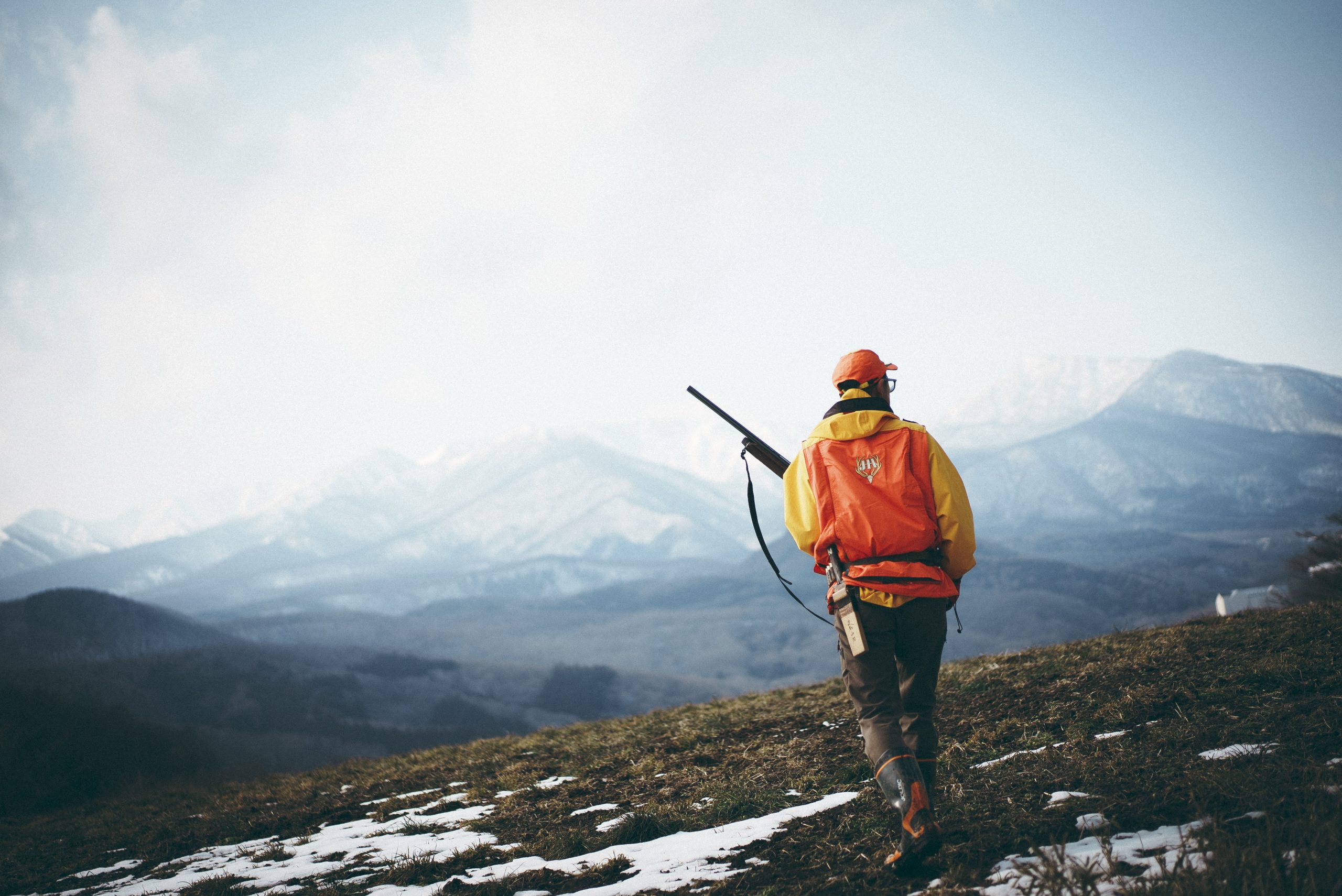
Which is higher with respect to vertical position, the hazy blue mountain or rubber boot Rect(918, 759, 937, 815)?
rubber boot Rect(918, 759, 937, 815)

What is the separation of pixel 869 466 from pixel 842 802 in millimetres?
3430

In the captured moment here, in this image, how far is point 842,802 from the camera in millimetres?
6969

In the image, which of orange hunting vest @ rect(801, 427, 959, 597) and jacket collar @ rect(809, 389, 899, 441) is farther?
Result: jacket collar @ rect(809, 389, 899, 441)

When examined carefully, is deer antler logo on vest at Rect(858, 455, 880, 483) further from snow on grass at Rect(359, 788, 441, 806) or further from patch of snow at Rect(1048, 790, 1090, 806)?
snow on grass at Rect(359, 788, 441, 806)

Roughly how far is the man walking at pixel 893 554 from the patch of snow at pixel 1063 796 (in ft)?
3.28

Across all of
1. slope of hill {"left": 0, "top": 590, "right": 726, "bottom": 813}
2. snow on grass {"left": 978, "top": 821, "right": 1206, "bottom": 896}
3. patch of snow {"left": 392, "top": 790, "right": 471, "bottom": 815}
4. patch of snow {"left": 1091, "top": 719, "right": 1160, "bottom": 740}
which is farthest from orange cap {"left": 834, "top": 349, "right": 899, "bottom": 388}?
slope of hill {"left": 0, "top": 590, "right": 726, "bottom": 813}

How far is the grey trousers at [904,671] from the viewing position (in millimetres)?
5617

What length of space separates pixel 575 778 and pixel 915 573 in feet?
22.5

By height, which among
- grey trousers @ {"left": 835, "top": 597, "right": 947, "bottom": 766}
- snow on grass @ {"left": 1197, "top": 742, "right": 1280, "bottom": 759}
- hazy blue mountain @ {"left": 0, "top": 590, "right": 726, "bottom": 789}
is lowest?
hazy blue mountain @ {"left": 0, "top": 590, "right": 726, "bottom": 789}

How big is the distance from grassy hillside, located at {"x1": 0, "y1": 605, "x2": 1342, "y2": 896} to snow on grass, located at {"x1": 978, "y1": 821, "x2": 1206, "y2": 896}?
0.09 feet

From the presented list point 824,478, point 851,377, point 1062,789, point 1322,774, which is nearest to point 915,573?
point 824,478

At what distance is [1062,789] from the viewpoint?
591 cm

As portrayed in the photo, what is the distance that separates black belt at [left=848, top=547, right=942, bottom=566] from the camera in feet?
18.4

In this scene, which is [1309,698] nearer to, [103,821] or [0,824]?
[103,821]
